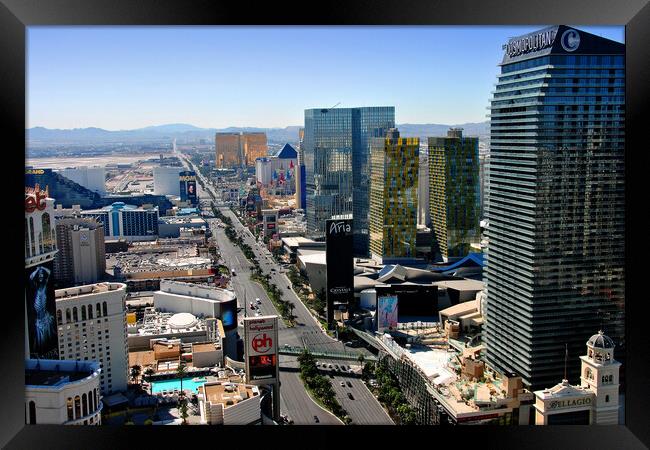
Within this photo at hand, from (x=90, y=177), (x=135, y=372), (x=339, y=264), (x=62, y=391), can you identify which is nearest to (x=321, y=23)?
(x=62, y=391)

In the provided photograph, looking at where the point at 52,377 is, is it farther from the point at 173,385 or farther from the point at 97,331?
the point at 173,385

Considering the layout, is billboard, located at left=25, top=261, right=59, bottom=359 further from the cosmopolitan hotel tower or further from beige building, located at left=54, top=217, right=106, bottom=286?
beige building, located at left=54, top=217, right=106, bottom=286

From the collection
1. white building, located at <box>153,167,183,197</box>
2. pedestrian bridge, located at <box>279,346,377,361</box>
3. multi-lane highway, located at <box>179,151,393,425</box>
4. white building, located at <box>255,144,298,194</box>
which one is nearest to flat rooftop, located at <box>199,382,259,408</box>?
multi-lane highway, located at <box>179,151,393,425</box>

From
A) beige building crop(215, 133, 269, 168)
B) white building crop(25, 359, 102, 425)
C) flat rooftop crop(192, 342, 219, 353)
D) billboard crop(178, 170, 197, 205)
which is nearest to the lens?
white building crop(25, 359, 102, 425)

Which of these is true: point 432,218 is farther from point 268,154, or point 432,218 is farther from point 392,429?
point 268,154

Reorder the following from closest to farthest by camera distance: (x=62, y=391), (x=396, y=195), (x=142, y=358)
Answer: (x=62, y=391) → (x=142, y=358) → (x=396, y=195)

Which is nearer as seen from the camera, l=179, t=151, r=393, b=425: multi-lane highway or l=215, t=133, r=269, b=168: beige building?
l=179, t=151, r=393, b=425: multi-lane highway

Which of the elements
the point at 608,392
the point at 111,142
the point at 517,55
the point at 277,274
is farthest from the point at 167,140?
the point at 608,392
